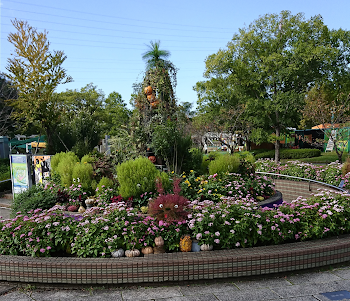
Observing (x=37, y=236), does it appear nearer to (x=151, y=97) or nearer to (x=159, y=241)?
(x=159, y=241)

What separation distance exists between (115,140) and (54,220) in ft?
13.6

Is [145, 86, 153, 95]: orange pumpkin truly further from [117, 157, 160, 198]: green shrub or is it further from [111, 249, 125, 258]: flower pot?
[111, 249, 125, 258]: flower pot

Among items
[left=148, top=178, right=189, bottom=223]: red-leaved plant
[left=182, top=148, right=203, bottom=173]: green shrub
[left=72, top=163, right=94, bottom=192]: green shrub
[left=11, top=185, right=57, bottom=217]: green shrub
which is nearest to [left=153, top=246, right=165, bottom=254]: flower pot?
[left=148, top=178, right=189, bottom=223]: red-leaved plant

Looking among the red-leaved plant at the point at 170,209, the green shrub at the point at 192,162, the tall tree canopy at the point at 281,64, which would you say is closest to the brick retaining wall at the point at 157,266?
the red-leaved plant at the point at 170,209

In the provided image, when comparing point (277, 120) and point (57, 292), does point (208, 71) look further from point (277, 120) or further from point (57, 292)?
point (57, 292)

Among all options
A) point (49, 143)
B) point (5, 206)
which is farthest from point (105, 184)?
point (49, 143)

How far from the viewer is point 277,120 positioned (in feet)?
66.0

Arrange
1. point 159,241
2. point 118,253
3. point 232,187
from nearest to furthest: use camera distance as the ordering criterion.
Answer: point 118,253
point 159,241
point 232,187

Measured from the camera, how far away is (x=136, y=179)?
6.01 metres

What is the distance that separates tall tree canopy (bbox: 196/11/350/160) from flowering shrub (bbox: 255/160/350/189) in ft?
28.7

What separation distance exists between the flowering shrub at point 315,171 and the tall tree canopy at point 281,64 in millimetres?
8755

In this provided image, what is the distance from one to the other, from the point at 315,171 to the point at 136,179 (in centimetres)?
666

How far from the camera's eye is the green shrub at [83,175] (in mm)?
7055

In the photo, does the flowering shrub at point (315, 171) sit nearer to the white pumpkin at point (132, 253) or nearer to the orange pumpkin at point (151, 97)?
the orange pumpkin at point (151, 97)
